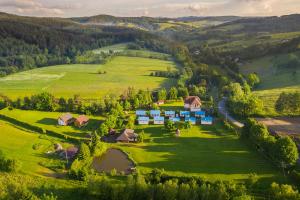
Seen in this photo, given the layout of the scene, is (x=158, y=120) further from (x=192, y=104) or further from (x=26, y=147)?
(x=26, y=147)

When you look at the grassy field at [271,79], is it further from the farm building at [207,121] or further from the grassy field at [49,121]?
the grassy field at [49,121]

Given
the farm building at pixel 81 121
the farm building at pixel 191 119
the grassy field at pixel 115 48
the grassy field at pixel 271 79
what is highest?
the grassy field at pixel 115 48

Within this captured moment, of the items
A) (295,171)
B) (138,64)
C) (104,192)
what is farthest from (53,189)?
(138,64)

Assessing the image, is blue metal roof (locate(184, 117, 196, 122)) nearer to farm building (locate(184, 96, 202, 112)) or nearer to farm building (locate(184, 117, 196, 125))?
farm building (locate(184, 117, 196, 125))

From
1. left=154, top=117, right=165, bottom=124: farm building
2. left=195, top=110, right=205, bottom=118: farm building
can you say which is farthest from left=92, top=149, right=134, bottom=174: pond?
left=195, top=110, right=205, bottom=118: farm building

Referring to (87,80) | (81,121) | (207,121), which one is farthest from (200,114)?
(87,80)

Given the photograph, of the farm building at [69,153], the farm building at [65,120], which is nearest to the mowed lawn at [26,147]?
the farm building at [69,153]
